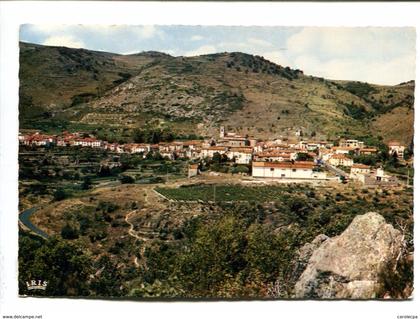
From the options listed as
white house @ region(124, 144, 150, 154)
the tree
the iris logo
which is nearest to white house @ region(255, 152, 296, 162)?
white house @ region(124, 144, 150, 154)

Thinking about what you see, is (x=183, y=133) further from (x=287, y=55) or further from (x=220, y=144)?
(x=287, y=55)

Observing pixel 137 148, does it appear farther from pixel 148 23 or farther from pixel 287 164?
pixel 287 164

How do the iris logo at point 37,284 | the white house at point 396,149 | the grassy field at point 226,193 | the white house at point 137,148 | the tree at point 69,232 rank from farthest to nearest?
1. the white house at point 396,149
2. the white house at point 137,148
3. the grassy field at point 226,193
4. the tree at point 69,232
5. the iris logo at point 37,284

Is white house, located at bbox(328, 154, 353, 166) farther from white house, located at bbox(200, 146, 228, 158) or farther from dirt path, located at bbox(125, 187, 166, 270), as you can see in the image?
dirt path, located at bbox(125, 187, 166, 270)

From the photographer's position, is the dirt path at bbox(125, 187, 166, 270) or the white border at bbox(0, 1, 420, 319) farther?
the dirt path at bbox(125, 187, 166, 270)

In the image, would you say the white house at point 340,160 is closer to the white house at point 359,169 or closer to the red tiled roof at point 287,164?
the white house at point 359,169

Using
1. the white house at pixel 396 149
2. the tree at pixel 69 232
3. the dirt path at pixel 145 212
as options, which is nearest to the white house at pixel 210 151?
the dirt path at pixel 145 212
